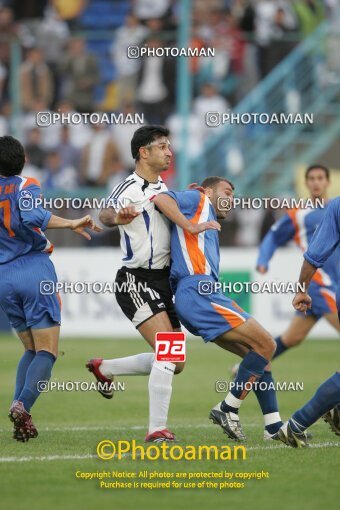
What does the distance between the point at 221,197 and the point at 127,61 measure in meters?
12.9

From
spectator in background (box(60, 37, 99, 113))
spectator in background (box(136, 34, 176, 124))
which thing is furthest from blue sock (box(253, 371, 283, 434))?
spectator in background (box(60, 37, 99, 113))

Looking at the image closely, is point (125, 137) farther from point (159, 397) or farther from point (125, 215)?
point (159, 397)

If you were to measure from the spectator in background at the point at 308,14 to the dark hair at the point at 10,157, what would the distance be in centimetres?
1360

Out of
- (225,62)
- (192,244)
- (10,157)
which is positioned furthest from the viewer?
(225,62)

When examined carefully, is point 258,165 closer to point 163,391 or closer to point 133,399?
point 133,399

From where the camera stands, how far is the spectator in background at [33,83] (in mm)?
20688

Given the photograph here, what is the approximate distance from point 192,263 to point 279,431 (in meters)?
1.40

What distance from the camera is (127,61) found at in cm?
2103

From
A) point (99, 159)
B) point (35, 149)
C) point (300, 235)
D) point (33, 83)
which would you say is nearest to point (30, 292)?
point (300, 235)

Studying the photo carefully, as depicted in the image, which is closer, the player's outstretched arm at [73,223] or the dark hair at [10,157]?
the player's outstretched arm at [73,223]

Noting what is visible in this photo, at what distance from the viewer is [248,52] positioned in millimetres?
20734

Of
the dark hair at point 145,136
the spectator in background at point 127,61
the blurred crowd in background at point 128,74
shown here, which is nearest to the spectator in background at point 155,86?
the blurred crowd in background at point 128,74

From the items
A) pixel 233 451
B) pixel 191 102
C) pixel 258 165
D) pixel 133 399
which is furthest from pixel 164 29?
pixel 233 451

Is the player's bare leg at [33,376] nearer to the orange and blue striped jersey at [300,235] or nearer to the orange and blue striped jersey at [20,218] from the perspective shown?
the orange and blue striped jersey at [20,218]
